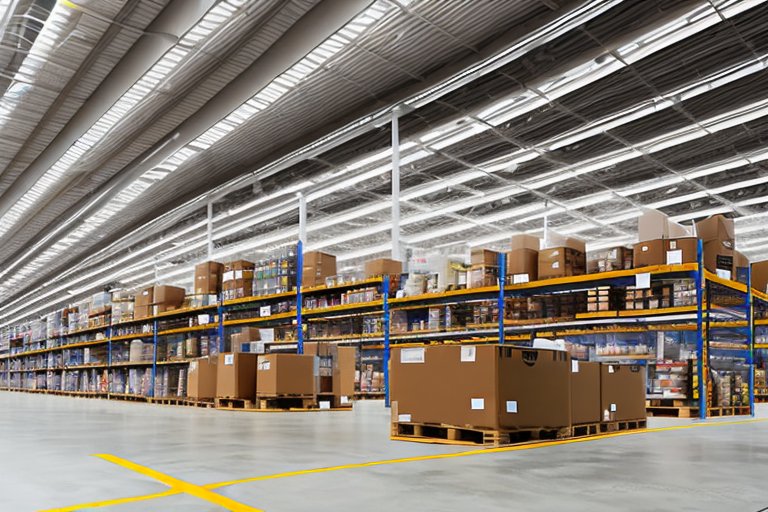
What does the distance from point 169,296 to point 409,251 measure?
6.05m

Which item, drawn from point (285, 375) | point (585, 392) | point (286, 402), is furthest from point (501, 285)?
point (286, 402)

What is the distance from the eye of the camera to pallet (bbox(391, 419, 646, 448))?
492 centimetres

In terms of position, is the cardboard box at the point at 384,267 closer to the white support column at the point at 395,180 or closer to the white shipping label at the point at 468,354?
the white support column at the point at 395,180

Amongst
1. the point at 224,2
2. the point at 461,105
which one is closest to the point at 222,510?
the point at 224,2

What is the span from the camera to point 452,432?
202 inches

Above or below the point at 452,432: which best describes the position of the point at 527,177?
above

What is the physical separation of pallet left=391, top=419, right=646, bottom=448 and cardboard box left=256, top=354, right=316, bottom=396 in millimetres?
4446

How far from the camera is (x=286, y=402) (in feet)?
32.5

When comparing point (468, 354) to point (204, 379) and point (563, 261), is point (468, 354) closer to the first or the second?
point (563, 261)

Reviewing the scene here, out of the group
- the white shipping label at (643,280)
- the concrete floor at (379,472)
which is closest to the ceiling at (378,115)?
the white shipping label at (643,280)

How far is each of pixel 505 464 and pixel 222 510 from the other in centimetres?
189

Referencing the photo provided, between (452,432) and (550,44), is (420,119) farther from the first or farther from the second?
(452,432)

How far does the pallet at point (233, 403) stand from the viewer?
10.1 metres

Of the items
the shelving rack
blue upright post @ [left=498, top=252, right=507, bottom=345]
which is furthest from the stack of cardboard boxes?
blue upright post @ [left=498, top=252, right=507, bottom=345]
